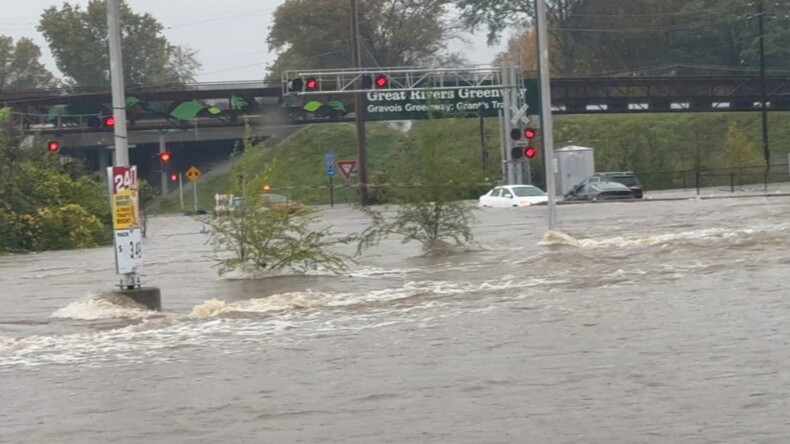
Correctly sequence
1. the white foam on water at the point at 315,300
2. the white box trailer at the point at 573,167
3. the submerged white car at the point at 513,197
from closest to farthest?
the white foam on water at the point at 315,300 → the submerged white car at the point at 513,197 → the white box trailer at the point at 573,167

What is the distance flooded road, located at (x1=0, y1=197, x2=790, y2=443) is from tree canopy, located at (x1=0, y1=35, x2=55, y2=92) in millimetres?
101303

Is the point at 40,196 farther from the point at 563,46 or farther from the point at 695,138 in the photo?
the point at 563,46

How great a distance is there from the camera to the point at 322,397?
1184 centimetres

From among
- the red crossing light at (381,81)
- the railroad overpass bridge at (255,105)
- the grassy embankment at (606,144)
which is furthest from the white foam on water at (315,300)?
the grassy embankment at (606,144)

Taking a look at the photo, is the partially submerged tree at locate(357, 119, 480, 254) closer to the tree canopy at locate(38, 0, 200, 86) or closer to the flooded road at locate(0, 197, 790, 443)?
the flooded road at locate(0, 197, 790, 443)

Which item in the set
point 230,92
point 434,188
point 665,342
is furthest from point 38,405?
point 230,92

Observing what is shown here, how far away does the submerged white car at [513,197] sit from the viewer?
53.0 metres

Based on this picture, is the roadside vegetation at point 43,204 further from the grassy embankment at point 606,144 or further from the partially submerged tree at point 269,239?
the grassy embankment at point 606,144

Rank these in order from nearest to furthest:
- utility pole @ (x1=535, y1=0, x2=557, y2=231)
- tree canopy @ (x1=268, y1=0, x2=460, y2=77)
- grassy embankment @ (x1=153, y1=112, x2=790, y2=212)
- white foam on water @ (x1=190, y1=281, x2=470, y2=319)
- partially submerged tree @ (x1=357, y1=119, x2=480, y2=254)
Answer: white foam on water @ (x1=190, y1=281, x2=470, y2=319) → partially submerged tree @ (x1=357, y1=119, x2=480, y2=254) → utility pole @ (x1=535, y1=0, x2=557, y2=231) → grassy embankment @ (x1=153, y1=112, x2=790, y2=212) → tree canopy @ (x1=268, y1=0, x2=460, y2=77)

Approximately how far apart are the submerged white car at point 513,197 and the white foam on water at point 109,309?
3432 cm

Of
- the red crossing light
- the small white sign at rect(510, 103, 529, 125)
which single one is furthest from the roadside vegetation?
the small white sign at rect(510, 103, 529, 125)

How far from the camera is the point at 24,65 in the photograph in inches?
4875

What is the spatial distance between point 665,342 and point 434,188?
Answer: 1353 cm

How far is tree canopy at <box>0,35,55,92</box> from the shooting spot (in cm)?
12288
